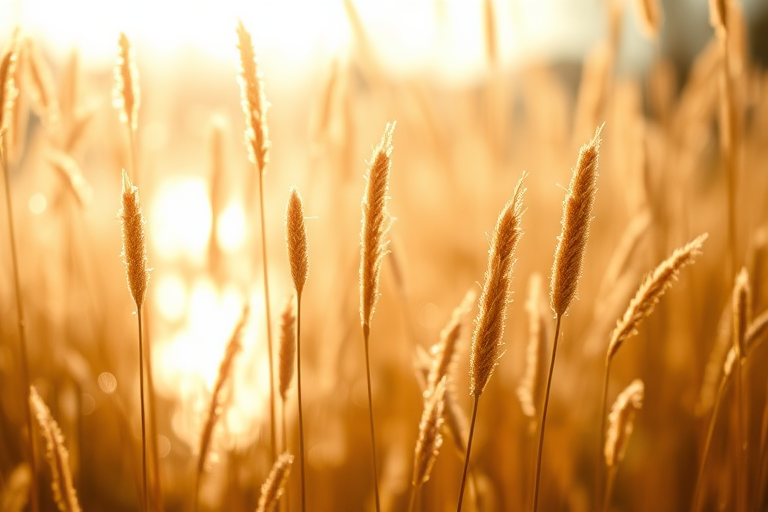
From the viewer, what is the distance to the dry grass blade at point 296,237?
0.51 meters

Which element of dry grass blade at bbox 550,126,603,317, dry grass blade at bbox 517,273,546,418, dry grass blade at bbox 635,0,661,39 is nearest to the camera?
dry grass blade at bbox 550,126,603,317

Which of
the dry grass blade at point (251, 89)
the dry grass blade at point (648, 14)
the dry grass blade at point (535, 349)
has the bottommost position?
the dry grass blade at point (535, 349)

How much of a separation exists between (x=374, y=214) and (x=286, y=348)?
0.14 metres

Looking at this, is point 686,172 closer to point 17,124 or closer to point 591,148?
point 591,148

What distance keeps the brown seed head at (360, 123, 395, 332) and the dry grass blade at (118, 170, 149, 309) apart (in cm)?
16

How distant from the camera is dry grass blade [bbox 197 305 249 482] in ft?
1.87

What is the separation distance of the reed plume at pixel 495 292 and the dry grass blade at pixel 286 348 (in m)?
0.15

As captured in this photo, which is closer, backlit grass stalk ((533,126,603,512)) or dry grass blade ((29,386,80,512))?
backlit grass stalk ((533,126,603,512))

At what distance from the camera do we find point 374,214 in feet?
1.62

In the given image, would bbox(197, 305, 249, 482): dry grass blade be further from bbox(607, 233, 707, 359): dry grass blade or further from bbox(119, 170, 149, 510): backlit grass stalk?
bbox(607, 233, 707, 359): dry grass blade

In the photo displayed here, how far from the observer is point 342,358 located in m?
0.94

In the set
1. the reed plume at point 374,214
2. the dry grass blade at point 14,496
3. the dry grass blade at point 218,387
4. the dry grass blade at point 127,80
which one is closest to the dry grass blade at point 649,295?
the reed plume at point 374,214

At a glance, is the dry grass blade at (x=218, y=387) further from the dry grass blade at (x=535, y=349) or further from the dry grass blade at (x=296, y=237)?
the dry grass blade at (x=535, y=349)

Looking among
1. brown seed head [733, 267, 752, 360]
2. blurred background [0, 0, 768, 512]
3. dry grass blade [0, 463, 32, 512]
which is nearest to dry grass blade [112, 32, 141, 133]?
blurred background [0, 0, 768, 512]
